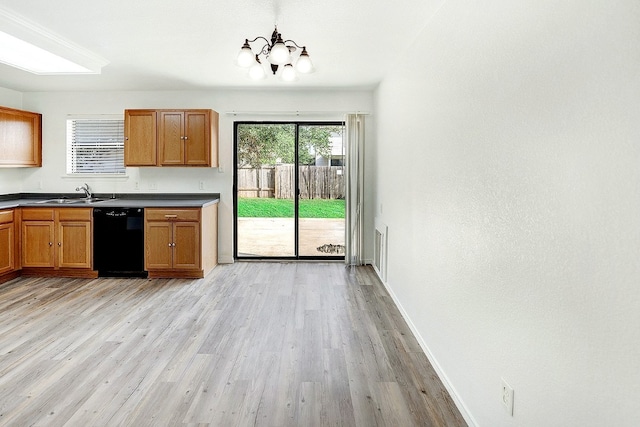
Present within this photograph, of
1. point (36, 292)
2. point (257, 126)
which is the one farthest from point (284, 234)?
point (36, 292)

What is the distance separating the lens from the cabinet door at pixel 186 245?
5.16m

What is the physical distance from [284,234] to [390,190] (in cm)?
213

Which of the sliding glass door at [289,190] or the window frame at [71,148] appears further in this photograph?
the sliding glass door at [289,190]

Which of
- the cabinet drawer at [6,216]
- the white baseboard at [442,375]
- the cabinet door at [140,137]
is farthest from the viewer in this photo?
the cabinet door at [140,137]

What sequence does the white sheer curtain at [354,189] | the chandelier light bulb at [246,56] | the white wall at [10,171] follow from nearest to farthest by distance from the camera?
the chandelier light bulb at [246,56] < the white wall at [10,171] < the white sheer curtain at [354,189]

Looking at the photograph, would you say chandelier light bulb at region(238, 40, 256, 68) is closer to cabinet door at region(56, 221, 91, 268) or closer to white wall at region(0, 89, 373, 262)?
white wall at region(0, 89, 373, 262)

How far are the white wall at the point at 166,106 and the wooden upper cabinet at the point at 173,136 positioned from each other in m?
0.45

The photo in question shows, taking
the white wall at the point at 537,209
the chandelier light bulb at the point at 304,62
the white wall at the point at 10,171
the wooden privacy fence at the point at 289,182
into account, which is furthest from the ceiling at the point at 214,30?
the wooden privacy fence at the point at 289,182

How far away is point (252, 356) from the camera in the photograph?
117 inches

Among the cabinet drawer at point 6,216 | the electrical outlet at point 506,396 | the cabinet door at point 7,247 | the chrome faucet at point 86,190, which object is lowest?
the electrical outlet at point 506,396

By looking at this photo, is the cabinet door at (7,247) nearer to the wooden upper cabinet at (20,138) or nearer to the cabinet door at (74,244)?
the cabinet door at (74,244)

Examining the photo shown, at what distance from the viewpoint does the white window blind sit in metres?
6.00

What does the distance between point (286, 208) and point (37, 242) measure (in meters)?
3.12

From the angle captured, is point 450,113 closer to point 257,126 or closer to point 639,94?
point 639,94
